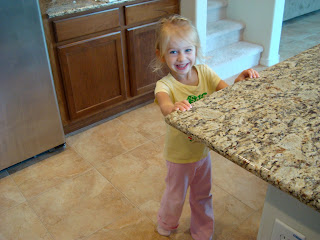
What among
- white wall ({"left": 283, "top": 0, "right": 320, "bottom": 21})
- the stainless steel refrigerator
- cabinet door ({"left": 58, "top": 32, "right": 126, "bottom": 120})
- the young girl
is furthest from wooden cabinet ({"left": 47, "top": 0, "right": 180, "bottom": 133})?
white wall ({"left": 283, "top": 0, "right": 320, "bottom": 21})

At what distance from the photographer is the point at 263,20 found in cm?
334

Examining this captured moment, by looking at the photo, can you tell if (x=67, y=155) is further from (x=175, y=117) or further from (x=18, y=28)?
(x=175, y=117)

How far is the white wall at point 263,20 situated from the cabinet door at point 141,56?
1369 millimetres

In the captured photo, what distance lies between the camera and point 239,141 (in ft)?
2.21

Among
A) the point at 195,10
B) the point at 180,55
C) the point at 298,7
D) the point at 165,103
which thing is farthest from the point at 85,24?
the point at 298,7

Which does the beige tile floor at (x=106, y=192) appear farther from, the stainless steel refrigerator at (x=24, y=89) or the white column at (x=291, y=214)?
the white column at (x=291, y=214)

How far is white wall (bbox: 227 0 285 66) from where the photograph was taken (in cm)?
327

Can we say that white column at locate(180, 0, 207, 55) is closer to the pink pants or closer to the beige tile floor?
the beige tile floor

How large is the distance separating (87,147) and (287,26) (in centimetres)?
372

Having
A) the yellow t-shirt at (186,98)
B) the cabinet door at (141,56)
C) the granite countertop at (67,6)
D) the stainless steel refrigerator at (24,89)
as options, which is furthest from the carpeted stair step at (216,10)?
the yellow t-shirt at (186,98)

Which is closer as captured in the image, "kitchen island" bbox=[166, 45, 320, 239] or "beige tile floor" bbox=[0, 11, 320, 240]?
"kitchen island" bbox=[166, 45, 320, 239]

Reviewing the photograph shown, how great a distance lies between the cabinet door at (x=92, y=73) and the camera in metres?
2.20

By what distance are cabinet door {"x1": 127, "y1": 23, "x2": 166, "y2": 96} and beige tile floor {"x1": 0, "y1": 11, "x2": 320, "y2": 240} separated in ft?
1.23

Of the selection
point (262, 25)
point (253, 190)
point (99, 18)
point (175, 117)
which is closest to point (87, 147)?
point (99, 18)
